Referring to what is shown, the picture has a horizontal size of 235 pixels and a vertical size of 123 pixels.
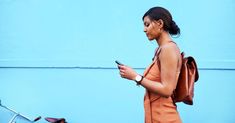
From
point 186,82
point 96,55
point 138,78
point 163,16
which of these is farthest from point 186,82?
point 96,55

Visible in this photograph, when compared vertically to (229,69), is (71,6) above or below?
above

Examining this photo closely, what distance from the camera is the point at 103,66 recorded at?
402cm

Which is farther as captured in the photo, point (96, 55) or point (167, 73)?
point (96, 55)

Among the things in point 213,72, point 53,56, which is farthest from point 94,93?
point 213,72

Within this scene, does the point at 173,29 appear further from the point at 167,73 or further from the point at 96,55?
the point at 96,55

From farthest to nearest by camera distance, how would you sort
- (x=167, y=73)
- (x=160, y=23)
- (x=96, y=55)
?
(x=96, y=55), (x=160, y=23), (x=167, y=73)

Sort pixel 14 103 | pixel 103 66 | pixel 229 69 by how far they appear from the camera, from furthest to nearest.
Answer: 1. pixel 14 103
2. pixel 103 66
3. pixel 229 69

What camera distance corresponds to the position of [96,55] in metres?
4.05

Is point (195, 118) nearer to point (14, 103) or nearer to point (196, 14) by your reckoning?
point (196, 14)

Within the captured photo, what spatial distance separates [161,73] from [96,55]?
75.4 inches

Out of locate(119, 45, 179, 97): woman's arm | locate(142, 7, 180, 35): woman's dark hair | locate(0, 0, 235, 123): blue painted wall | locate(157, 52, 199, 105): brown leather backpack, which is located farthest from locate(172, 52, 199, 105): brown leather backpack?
locate(0, 0, 235, 123): blue painted wall

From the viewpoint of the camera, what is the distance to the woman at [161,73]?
218cm

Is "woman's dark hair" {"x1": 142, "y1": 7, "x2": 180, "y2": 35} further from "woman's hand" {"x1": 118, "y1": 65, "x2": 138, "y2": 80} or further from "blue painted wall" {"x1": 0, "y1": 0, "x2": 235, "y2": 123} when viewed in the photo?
"blue painted wall" {"x1": 0, "y1": 0, "x2": 235, "y2": 123}

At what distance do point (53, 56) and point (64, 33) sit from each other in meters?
0.30
